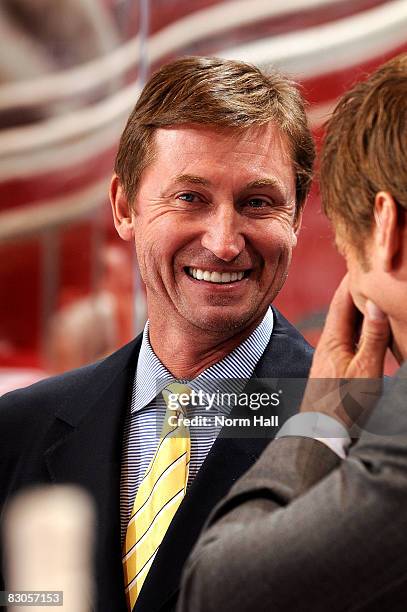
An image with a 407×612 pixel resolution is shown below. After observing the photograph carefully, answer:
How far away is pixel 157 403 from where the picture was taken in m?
1.43

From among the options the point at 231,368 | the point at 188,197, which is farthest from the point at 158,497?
the point at 188,197

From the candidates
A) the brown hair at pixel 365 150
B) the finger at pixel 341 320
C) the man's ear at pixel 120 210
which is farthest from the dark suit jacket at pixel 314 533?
the man's ear at pixel 120 210

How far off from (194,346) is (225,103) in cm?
36

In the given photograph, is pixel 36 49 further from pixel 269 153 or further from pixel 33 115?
pixel 269 153

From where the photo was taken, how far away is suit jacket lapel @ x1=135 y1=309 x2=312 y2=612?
134cm

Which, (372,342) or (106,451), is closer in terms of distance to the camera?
(372,342)

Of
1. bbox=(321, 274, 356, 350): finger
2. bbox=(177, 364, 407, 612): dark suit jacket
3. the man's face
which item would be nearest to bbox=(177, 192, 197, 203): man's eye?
the man's face

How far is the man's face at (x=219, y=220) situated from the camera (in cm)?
134

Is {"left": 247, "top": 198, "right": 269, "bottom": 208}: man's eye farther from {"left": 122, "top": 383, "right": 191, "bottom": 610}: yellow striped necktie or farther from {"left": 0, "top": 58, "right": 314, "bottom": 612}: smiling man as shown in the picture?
{"left": 122, "top": 383, "right": 191, "bottom": 610}: yellow striped necktie

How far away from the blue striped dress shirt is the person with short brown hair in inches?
5.4

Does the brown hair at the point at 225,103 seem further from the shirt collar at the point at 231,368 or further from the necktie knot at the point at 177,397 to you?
the necktie knot at the point at 177,397

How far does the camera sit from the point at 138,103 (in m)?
1.42

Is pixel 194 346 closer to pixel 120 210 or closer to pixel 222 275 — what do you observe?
pixel 222 275

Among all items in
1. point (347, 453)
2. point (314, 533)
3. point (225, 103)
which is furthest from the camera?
point (225, 103)
